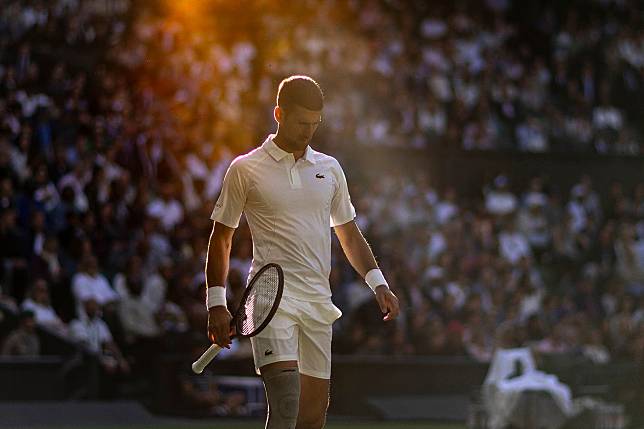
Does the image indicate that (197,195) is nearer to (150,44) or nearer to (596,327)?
(150,44)

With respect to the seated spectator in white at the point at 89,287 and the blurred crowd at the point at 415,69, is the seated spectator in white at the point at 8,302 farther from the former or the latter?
the blurred crowd at the point at 415,69

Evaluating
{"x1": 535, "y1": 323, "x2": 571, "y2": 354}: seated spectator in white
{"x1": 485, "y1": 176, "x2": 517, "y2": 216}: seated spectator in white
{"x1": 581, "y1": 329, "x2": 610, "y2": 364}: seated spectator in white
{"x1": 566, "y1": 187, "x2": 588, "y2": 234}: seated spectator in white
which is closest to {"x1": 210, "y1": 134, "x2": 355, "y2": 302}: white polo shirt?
{"x1": 535, "y1": 323, "x2": 571, "y2": 354}: seated spectator in white

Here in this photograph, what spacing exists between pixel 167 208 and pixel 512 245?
5.19 meters

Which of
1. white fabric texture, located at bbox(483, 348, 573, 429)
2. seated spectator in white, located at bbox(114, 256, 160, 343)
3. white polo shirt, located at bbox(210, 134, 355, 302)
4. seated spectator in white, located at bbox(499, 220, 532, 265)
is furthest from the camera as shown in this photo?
seated spectator in white, located at bbox(499, 220, 532, 265)

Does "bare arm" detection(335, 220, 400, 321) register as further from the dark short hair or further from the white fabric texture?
the white fabric texture

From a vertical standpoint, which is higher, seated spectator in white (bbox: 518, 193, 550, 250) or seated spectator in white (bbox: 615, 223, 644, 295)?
seated spectator in white (bbox: 518, 193, 550, 250)

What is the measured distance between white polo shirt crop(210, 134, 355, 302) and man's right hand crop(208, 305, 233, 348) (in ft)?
1.07

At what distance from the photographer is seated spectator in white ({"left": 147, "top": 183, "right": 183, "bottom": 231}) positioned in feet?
51.3

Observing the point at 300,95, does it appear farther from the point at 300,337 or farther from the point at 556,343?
the point at 556,343

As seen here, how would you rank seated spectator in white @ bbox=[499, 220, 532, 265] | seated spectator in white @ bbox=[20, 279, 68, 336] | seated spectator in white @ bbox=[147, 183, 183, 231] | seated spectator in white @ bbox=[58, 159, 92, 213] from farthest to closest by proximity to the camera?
1. seated spectator in white @ bbox=[499, 220, 532, 265]
2. seated spectator in white @ bbox=[147, 183, 183, 231]
3. seated spectator in white @ bbox=[58, 159, 92, 213]
4. seated spectator in white @ bbox=[20, 279, 68, 336]

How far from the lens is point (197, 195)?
53.4ft

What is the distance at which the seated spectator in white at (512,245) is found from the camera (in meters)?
18.6

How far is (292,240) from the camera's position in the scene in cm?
645

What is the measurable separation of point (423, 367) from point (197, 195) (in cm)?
322
